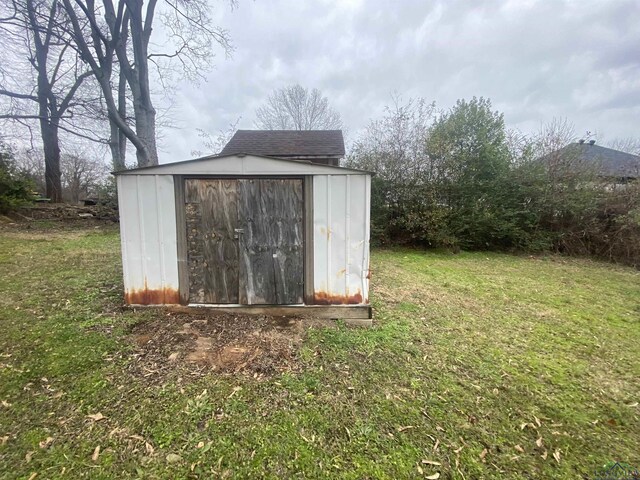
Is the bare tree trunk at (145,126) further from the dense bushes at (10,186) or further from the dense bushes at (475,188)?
the dense bushes at (475,188)

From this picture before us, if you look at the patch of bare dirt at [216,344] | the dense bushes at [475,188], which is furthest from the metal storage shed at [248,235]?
the dense bushes at [475,188]

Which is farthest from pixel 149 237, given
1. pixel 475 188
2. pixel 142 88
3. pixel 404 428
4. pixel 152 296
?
pixel 142 88

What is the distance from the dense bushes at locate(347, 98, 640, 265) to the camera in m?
7.98

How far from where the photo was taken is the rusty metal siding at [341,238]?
3.04m

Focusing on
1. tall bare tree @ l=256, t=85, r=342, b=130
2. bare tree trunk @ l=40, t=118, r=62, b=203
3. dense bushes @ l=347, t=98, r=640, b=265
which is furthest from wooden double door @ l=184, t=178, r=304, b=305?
tall bare tree @ l=256, t=85, r=342, b=130

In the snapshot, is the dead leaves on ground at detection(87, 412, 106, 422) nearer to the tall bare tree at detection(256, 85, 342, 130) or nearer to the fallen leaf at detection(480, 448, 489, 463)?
the fallen leaf at detection(480, 448, 489, 463)

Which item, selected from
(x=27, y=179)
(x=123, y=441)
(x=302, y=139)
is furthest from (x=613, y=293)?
(x=27, y=179)

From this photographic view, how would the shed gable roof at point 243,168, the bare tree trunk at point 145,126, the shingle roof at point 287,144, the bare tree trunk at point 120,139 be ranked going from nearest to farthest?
1. the shed gable roof at point 243,168
2. the shingle roof at point 287,144
3. the bare tree trunk at point 145,126
4. the bare tree trunk at point 120,139

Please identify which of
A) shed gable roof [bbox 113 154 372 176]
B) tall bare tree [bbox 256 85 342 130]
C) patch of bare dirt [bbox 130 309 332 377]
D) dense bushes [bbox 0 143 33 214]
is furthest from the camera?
tall bare tree [bbox 256 85 342 130]

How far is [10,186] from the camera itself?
9680 mm

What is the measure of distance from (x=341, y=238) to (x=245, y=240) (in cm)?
109

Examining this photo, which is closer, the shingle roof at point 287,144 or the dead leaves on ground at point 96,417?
the dead leaves on ground at point 96,417

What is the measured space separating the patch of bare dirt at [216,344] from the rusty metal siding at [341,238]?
548mm

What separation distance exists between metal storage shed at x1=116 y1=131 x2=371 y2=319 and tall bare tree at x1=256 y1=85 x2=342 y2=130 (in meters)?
17.4
